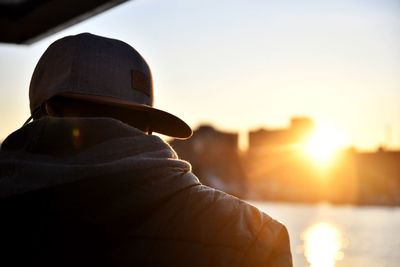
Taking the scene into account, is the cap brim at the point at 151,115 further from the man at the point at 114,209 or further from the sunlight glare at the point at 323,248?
the sunlight glare at the point at 323,248

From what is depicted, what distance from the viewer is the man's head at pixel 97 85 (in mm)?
1218

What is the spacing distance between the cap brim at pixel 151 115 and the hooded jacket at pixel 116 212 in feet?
0.45

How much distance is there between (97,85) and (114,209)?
13.3 inches

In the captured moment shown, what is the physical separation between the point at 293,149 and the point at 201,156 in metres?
39.7

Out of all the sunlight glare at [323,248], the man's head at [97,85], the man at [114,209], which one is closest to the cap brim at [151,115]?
the man's head at [97,85]

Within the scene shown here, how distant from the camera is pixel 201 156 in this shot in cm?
11594

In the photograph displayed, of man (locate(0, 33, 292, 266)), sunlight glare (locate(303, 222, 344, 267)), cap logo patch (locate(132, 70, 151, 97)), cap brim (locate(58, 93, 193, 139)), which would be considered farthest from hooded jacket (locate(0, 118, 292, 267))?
sunlight glare (locate(303, 222, 344, 267))

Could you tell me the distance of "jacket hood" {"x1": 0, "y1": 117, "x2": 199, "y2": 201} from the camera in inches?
40.6

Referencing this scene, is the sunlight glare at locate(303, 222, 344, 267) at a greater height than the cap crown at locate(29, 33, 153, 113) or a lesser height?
lesser

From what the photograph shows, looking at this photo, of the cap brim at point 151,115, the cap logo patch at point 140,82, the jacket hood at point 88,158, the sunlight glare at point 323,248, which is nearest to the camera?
the jacket hood at point 88,158

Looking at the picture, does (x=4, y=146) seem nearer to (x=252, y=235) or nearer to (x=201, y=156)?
(x=252, y=235)

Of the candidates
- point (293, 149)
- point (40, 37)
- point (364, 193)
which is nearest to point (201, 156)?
point (293, 149)

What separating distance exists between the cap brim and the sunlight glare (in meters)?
52.7

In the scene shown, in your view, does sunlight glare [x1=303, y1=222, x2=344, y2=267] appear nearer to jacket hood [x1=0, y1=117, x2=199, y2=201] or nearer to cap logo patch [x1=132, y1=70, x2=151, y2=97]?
cap logo patch [x1=132, y1=70, x2=151, y2=97]
